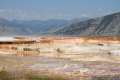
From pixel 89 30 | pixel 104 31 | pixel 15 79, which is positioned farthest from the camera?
pixel 89 30

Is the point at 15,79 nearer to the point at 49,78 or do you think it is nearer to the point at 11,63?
the point at 49,78

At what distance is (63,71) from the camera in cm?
2486

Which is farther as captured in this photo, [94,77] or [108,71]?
[108,71]

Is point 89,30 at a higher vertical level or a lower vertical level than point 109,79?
higher

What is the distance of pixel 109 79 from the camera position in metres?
20.7

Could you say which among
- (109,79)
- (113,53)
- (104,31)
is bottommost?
(109,79)

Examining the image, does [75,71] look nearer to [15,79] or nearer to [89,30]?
[15,79]

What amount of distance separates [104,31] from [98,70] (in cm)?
15879

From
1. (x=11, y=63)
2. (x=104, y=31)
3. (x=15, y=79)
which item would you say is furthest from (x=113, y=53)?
(x=104, y=31)

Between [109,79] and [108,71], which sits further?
[108,71]

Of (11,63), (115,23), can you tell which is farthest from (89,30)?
(11,63)

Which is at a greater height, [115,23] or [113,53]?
[115,23]

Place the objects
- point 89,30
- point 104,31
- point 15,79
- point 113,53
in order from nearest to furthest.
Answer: point 15,79, point 113,53, point 104,31, point 89,30

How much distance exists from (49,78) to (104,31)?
164m
